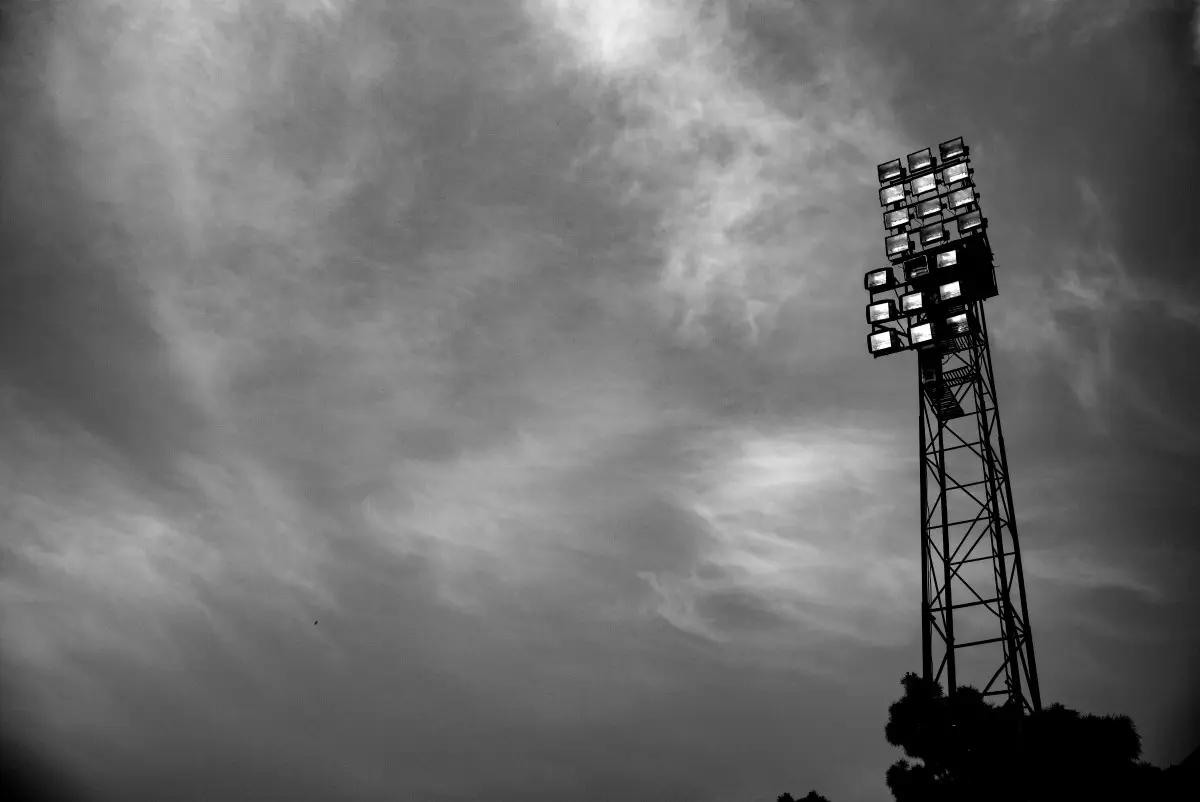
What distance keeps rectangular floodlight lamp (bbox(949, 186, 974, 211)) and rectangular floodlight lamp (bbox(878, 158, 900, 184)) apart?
268 centimetres

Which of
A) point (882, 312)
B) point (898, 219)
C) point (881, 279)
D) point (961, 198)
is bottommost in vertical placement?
point (882, 312)

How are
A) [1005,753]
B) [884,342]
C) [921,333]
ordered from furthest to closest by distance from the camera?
[884,342]
[921,333]
[1005,753]

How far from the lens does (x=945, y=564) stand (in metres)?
24.3

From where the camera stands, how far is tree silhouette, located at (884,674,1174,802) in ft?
61.5

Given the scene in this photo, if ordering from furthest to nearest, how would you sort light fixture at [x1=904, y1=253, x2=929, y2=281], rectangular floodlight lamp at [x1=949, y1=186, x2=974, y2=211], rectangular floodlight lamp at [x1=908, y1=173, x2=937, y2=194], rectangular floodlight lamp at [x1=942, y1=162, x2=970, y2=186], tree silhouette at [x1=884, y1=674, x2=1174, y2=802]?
rectangular floodlight lamp at [x1=908, y1=173, x2=937, y2=194], light fixture at [x1=904, y1=253, x2=929, y2=281], rectangular floodlight lamp at [x1=942, y1=162, x2=970, y2=186], rectangular floodlight lamp at [x1=949, y1=186, x2=974, y2=211], tree silhouette at [x1=884, y1=674, x2=1174, y2=802]

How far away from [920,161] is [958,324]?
7313 mm

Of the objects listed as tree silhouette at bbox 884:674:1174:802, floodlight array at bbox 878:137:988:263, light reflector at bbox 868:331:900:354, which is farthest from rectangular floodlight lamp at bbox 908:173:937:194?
tree silhouette at bbox 884:674:1174:802

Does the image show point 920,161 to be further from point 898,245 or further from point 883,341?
point 883,341

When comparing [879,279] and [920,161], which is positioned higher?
[920,161]

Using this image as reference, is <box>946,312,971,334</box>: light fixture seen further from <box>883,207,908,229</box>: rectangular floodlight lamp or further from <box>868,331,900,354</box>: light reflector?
<box>883,207,908,229</box>: rectangular floodlight lamp

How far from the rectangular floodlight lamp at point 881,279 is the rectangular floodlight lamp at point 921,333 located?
2308mm

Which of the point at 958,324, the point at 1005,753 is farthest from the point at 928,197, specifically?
the point at 1005,753

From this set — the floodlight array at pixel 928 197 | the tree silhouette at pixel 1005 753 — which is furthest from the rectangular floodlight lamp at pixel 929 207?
the tree silhouette at pixel 1005 753

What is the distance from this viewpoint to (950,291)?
26.6m
